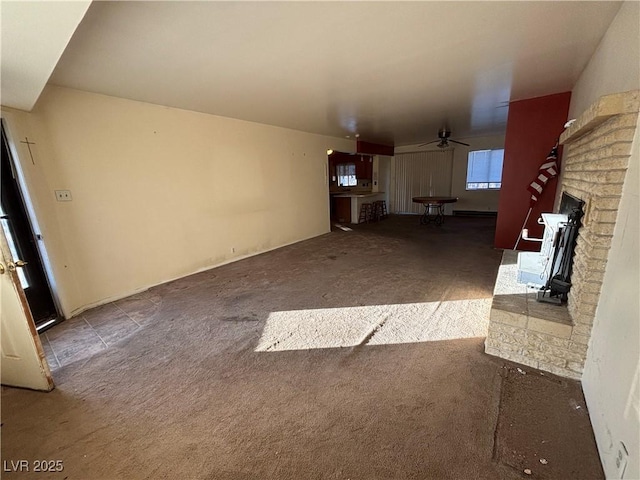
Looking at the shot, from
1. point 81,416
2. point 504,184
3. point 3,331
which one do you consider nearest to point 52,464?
point 81,416

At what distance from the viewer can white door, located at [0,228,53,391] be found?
5.41ft

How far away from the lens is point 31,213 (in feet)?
8.51

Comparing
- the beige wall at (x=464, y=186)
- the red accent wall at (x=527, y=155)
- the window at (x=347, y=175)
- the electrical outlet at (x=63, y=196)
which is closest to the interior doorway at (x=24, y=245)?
the electrical outlet at (x=63, y=196)

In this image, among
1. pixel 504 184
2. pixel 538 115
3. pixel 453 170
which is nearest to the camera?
Result: pixel 538 115

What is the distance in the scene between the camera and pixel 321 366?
2.01 meters

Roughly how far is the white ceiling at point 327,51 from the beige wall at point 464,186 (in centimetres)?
497

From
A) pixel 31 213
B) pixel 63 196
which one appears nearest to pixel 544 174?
pixel 63 196

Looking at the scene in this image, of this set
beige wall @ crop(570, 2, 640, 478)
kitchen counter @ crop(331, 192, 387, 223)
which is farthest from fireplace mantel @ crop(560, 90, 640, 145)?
kitchen counter @ crop(331, 192, 387, 223)

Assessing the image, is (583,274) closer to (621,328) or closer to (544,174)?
(621,328)

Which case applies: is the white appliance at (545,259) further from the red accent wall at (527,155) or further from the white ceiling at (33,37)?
the white ceiling at (33,37)

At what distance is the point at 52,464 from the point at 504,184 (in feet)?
18.5

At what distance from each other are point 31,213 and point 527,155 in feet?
20.3

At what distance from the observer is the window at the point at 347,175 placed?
30.9ft

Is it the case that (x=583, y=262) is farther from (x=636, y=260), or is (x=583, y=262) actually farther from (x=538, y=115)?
(x=538, y=115)
